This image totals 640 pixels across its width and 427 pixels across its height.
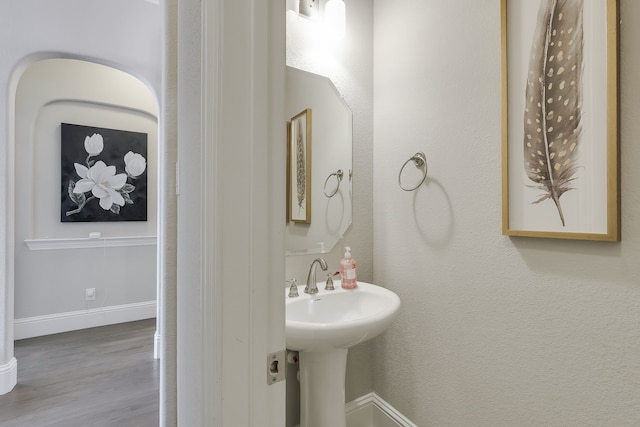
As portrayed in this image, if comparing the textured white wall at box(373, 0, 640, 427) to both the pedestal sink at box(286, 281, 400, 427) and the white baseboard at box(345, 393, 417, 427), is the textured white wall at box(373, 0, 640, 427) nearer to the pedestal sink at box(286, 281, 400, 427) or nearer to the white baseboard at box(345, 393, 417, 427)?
the white baseboard at box(345, 393, 417, 427)

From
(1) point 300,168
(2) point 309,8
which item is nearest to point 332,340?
(1) point 300,168

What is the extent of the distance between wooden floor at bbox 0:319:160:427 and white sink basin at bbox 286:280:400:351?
4.12 feet

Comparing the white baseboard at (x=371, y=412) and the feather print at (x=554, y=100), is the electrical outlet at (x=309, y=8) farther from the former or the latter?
the white baseboard at (x=371, y=412)

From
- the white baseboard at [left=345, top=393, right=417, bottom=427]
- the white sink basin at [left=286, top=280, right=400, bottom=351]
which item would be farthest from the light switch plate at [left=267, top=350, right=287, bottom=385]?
the white baseboard at [left=345, top=393, right=417, bottom=427]

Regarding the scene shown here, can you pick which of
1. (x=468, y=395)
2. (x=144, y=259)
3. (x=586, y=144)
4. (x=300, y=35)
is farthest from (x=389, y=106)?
(x=144, y=259)

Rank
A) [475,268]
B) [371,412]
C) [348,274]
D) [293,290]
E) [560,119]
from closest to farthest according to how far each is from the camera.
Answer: [560,119] → [475,268] → [293,290] → [348,274] → [371,412]

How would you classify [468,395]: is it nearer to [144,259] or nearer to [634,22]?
[634,22]

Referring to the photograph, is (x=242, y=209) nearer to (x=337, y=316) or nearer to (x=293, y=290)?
(x=293, y=290)

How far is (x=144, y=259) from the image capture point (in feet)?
11.1

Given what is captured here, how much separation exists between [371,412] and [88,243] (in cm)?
305

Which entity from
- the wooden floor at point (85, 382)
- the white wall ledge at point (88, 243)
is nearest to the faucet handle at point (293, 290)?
the wooden floor at point (85, 382)

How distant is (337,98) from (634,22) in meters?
1.07

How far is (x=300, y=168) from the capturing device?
1.53 m

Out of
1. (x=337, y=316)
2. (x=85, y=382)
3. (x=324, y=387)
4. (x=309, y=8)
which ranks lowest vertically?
(x=85, y=382)
